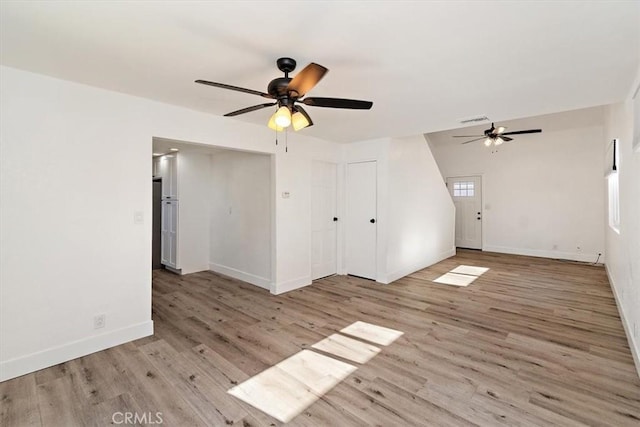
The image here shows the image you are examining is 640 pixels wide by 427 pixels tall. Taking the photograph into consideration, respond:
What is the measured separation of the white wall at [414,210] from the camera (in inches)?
201

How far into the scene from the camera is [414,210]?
18.7ft

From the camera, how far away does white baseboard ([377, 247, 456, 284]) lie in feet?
16.6

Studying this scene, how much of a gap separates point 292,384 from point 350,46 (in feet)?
8.28

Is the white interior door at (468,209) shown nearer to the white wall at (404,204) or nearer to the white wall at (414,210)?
the white wall at (414,210)

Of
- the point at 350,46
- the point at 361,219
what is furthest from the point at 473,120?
the point at 350,46

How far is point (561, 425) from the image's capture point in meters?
1.84

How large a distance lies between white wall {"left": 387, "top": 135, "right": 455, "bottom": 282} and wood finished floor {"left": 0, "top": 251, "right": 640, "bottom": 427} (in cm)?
110

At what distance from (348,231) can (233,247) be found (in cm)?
213

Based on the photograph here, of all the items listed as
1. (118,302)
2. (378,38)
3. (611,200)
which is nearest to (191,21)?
(378,38)

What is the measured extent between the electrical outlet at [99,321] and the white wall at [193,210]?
2662mm

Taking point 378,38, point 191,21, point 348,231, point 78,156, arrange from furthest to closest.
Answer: point 348,231
point 78,156
point 378,38
point 191,21

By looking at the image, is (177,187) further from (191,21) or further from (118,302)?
(191,21)

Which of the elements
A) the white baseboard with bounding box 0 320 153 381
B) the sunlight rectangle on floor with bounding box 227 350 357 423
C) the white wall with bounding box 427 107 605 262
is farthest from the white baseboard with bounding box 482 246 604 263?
the white baseboard with bounding box 0 320 153 381

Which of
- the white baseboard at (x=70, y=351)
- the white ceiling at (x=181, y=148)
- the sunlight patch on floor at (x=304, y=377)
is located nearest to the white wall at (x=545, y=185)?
the white ceiling at (x=181, y=148)
